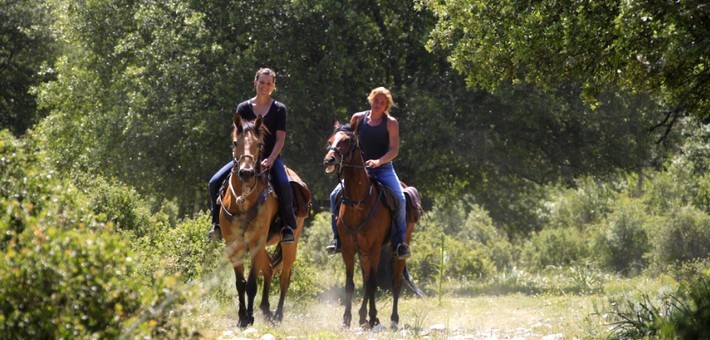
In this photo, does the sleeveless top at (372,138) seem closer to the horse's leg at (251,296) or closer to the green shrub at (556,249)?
the horse's leg at (251,296)

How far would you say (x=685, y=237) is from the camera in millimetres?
28812

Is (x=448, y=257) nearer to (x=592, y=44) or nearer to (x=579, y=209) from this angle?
(x=592, y=44)

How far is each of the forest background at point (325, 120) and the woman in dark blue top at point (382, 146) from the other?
4.38 ft

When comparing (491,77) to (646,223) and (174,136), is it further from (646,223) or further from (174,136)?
(646,223)

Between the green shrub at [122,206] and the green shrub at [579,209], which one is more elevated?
the green shrub at [579,209]

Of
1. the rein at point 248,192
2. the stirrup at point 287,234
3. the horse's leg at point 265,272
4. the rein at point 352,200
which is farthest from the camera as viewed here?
the horse's leg at point 265,272

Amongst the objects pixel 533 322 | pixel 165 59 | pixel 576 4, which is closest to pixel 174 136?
pixel 165 59

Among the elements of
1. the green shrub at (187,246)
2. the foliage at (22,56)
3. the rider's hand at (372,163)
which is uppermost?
the foliage at (22,56)

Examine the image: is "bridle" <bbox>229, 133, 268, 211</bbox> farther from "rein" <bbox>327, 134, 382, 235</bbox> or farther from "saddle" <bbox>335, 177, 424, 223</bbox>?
"saddle" <bbox>335, 177, 424, 223</bbox>

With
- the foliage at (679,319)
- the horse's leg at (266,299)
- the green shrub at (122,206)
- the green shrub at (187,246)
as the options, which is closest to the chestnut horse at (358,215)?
the horse's leg at (266,299)

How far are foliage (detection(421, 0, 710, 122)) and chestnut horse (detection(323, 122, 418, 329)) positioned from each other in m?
2.07

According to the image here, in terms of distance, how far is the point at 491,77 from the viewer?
43.7 ft

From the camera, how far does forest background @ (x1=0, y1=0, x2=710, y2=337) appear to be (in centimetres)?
715

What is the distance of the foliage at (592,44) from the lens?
10586 millimetres
